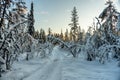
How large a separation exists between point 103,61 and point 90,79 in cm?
668

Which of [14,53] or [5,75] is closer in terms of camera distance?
[5,75]

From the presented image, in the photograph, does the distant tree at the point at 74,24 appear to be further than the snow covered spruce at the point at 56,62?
Yes

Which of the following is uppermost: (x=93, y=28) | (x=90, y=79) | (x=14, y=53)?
(x=93, y=28)

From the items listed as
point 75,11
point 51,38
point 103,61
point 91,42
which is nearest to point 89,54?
point 91,42

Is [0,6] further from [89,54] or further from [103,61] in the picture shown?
[103,61]

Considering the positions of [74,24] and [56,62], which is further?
[74,24]

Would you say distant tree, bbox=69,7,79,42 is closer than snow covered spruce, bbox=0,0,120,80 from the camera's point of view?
No

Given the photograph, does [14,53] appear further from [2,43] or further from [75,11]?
[75,11]

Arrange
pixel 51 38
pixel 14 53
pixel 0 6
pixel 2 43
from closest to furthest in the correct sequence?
pixel 2 43 < pixel 14 53 < pixel 0 6 < pixel 51 38

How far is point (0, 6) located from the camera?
1034 inches

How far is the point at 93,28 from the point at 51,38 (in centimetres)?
609

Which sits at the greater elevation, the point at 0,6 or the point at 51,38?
the point at 0,6

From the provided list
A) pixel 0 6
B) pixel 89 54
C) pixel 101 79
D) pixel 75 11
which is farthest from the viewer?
pixel 75 11

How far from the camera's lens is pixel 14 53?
1841cm
